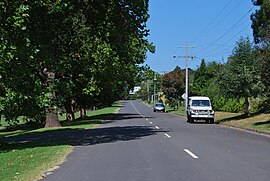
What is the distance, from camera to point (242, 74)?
111 feet

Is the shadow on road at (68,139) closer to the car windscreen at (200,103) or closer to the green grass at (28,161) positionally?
the green grass at (28,161)

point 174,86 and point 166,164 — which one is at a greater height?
point 174,86

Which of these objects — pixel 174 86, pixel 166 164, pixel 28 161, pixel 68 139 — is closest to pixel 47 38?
pixel 68 139

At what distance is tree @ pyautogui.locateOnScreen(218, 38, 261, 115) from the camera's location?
33.6 m

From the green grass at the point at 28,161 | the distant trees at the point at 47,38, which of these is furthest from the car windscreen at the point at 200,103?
the green grass at the point at 28,161

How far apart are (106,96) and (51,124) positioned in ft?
63.6

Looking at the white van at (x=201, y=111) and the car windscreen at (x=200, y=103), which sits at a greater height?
the car windscreen at (x=200, y=103)

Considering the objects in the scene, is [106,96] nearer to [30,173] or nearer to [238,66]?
[238,66]

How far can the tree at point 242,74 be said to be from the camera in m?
33.6

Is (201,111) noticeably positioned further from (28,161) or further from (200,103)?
(28,161)

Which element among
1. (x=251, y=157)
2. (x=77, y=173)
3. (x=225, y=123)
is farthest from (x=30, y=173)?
(x=225, y=123)

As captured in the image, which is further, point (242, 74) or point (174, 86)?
point (174, 86)

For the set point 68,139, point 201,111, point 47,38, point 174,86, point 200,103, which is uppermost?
point 174,86

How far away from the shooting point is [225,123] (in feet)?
113
